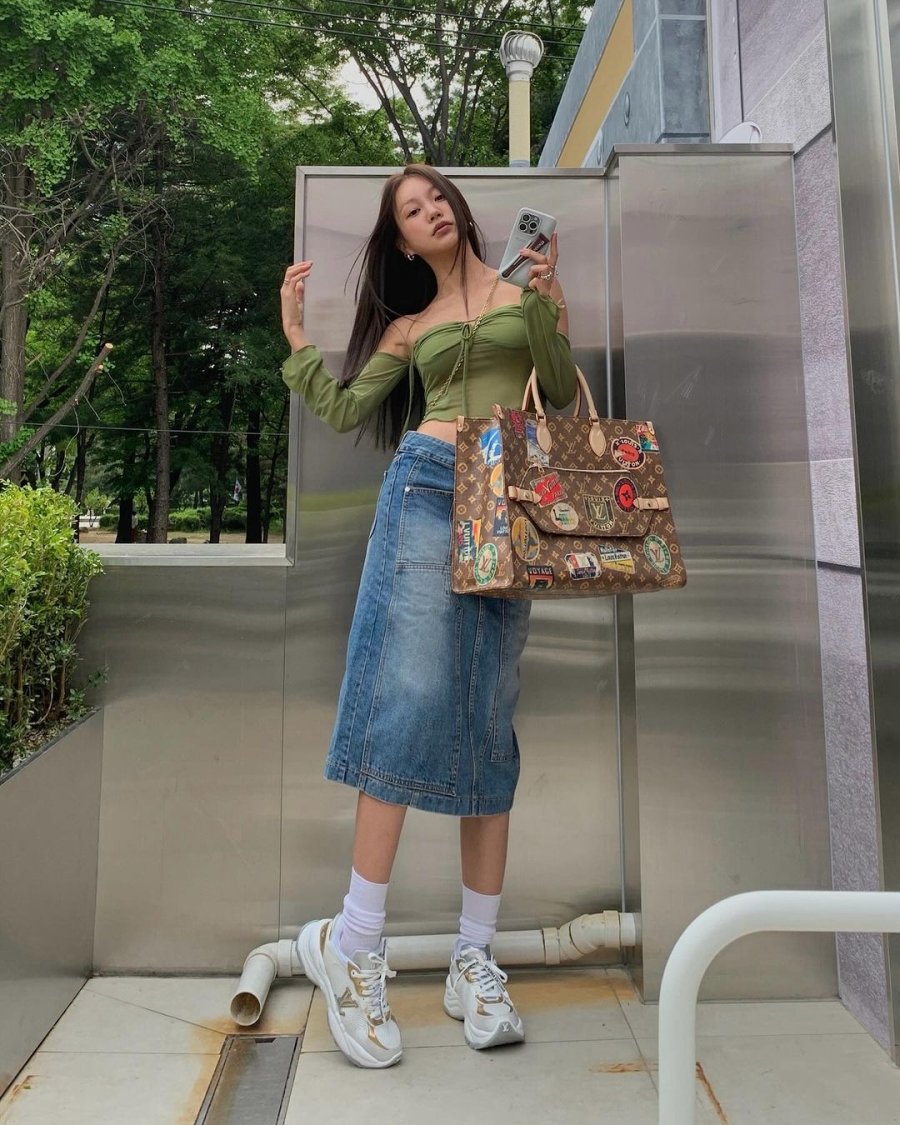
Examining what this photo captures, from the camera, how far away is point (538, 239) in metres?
1.66

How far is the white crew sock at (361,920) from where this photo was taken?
5.40 feet

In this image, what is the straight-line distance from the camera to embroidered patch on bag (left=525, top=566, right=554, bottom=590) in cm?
144

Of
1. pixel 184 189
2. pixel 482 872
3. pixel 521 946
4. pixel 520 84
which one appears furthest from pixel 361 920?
pixel 184 189

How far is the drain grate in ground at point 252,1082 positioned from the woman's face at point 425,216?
5.57ft

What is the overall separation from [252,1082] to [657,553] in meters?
1.26

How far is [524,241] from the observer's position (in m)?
1.65

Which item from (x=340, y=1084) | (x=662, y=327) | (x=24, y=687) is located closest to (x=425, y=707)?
(x=340, y=1084)

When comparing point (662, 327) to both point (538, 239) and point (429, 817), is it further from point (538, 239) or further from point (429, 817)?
point (429, 817)

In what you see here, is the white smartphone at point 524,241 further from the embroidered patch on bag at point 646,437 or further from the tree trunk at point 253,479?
the tree trunk at point 253,479

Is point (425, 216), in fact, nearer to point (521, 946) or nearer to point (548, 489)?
point (548, 489)

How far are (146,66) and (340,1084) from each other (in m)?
15.1

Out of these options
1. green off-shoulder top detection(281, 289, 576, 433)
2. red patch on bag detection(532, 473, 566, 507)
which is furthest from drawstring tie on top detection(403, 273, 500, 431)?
red patch on bag detection(532, 473, 566, 507)

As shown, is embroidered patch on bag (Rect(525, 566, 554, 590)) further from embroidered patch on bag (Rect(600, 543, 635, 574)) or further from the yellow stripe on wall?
the yellow stripe on wall

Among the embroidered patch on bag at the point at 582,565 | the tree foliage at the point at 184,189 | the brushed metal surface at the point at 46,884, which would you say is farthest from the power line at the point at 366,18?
the brushed metal surface at the point at 46,884
